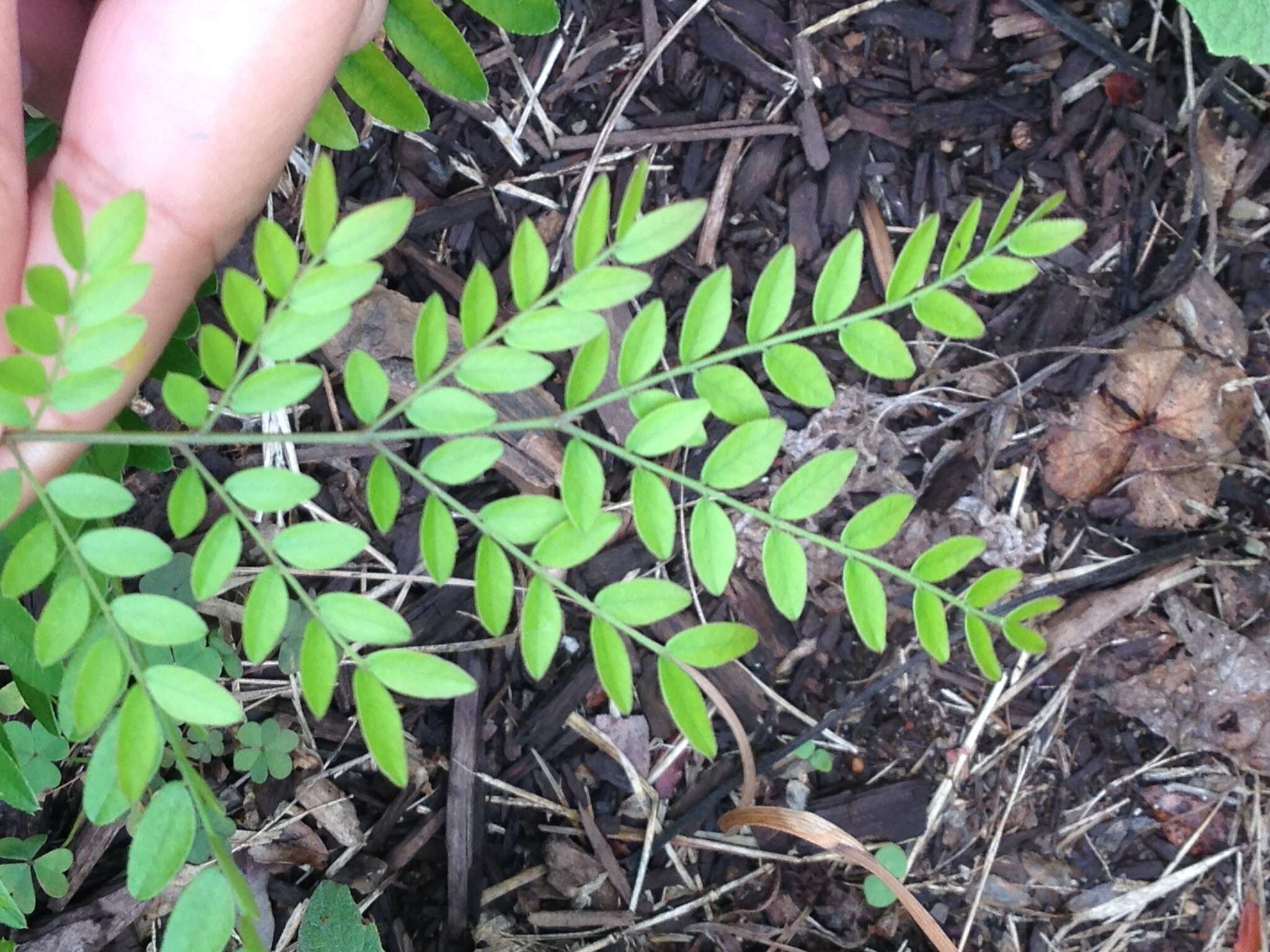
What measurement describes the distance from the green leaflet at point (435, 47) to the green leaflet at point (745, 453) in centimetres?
77

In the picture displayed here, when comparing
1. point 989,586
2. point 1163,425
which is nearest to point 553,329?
point 989,586

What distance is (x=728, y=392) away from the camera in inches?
48.2

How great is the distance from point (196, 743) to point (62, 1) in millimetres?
1374

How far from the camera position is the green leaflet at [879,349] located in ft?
4.06

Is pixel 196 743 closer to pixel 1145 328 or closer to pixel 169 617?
pixel 169 617

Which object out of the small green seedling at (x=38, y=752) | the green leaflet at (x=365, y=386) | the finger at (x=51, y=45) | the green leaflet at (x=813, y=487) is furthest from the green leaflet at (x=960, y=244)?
the small green seedling at (x=38, y=752)

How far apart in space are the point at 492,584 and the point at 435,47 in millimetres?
915

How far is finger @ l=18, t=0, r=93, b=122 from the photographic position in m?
1.70

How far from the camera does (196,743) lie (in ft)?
6.48

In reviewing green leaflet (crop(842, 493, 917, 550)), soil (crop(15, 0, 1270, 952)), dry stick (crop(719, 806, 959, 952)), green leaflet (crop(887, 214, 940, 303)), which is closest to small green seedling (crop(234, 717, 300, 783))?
soil (crop(15, 0, 1270, 952))

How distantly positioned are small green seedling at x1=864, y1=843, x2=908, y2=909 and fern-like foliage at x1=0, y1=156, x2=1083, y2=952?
105cm

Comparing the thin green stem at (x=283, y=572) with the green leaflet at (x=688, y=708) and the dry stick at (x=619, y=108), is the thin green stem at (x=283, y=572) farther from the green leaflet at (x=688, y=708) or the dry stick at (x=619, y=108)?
the dry stick at (x=619, y=108)

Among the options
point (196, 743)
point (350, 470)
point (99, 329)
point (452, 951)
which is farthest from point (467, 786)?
point (99, 329)

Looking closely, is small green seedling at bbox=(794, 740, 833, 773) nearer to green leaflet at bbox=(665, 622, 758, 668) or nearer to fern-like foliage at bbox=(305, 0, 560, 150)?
green leaflet at bbox=(665, 622, 758, 668)
